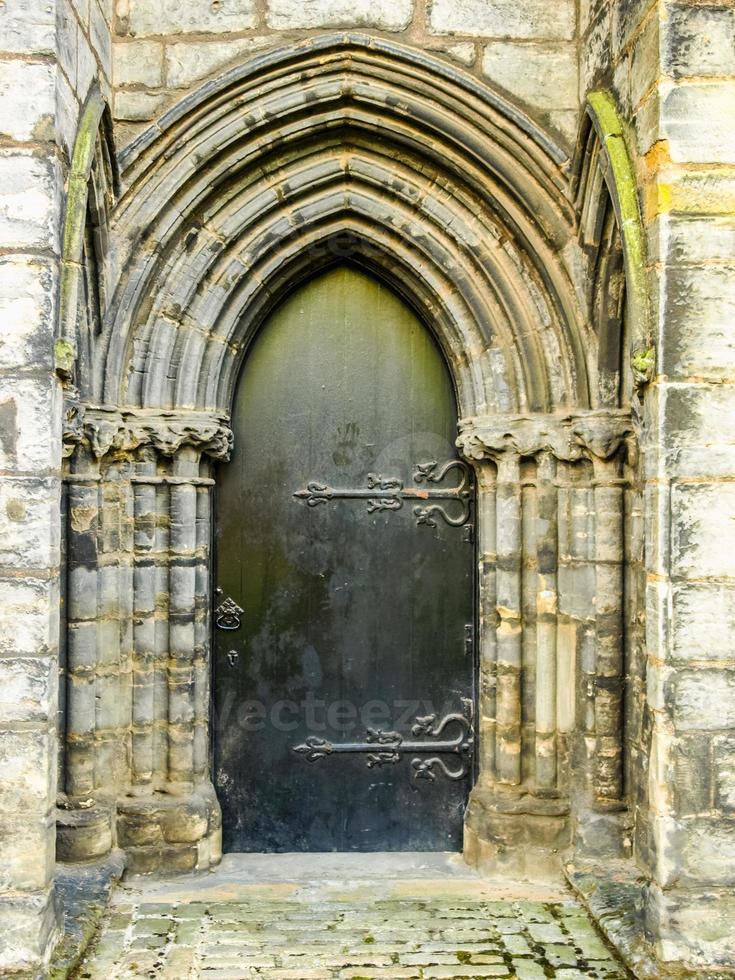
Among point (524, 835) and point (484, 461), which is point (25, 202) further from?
point (524, 835)

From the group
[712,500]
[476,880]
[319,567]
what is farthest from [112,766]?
[712,500]

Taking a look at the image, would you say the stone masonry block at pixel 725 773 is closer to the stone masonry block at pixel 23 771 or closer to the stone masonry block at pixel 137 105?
the stone masonry block at pixel 23 771

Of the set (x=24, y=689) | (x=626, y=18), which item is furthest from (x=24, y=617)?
(x=626, y=18)

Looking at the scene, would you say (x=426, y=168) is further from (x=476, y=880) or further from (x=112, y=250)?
(x=476, y=880)

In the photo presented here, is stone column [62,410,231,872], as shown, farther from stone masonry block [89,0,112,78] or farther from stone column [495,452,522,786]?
stone masonry block [89,0,112,78]

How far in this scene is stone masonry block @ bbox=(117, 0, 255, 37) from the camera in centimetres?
447

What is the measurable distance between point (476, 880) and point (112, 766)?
5.66 ft

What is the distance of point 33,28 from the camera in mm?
3418

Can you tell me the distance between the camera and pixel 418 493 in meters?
4.89

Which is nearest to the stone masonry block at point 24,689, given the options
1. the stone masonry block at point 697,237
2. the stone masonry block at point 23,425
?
the stone masonry block at point 23,425

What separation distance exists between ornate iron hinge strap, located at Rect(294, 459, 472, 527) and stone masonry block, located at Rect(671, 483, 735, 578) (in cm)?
157

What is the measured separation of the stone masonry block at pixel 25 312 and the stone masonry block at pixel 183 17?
168 cm

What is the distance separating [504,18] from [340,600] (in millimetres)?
2785

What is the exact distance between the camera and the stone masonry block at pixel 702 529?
3445mm
